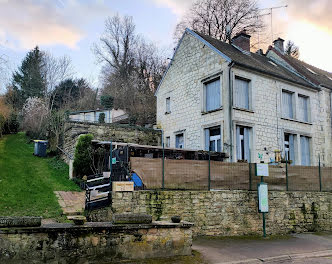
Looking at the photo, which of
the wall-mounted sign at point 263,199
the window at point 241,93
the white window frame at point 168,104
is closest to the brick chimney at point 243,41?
the window at point 241,93

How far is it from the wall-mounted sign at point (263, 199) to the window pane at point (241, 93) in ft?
20.1

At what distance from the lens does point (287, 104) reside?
1883 centimetres

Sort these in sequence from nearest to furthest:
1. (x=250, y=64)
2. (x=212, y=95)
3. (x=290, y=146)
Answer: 1. (x=250, y=64)
2. (x=212, y=95)
3. (x=290, y=146)

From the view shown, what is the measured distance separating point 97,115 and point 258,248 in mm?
19878

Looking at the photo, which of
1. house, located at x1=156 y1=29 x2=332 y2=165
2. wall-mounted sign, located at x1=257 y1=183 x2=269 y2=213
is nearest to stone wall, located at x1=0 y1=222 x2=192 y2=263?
wall-mounted sign, located at x1=257 y1=183 x2=269 y2=213

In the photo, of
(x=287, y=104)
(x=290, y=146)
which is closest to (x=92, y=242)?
(x=290, y=146)

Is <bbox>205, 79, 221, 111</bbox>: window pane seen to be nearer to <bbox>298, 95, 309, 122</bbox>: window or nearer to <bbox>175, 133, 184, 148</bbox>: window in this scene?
<bbox>175, 133, 184, 148</bbox>: window

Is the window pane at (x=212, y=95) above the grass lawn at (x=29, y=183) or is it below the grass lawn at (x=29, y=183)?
above

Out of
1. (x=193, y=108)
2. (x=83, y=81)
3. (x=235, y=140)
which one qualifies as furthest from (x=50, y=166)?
(x=83, y=81)

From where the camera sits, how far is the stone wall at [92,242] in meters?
5.92

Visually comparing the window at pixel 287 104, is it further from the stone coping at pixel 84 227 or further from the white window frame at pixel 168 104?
the stone coping at pixel 84 227

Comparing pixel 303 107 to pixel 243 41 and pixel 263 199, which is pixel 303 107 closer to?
pixel 243 41

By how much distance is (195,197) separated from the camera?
34.7 ft

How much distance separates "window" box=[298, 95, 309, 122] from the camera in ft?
63.6
